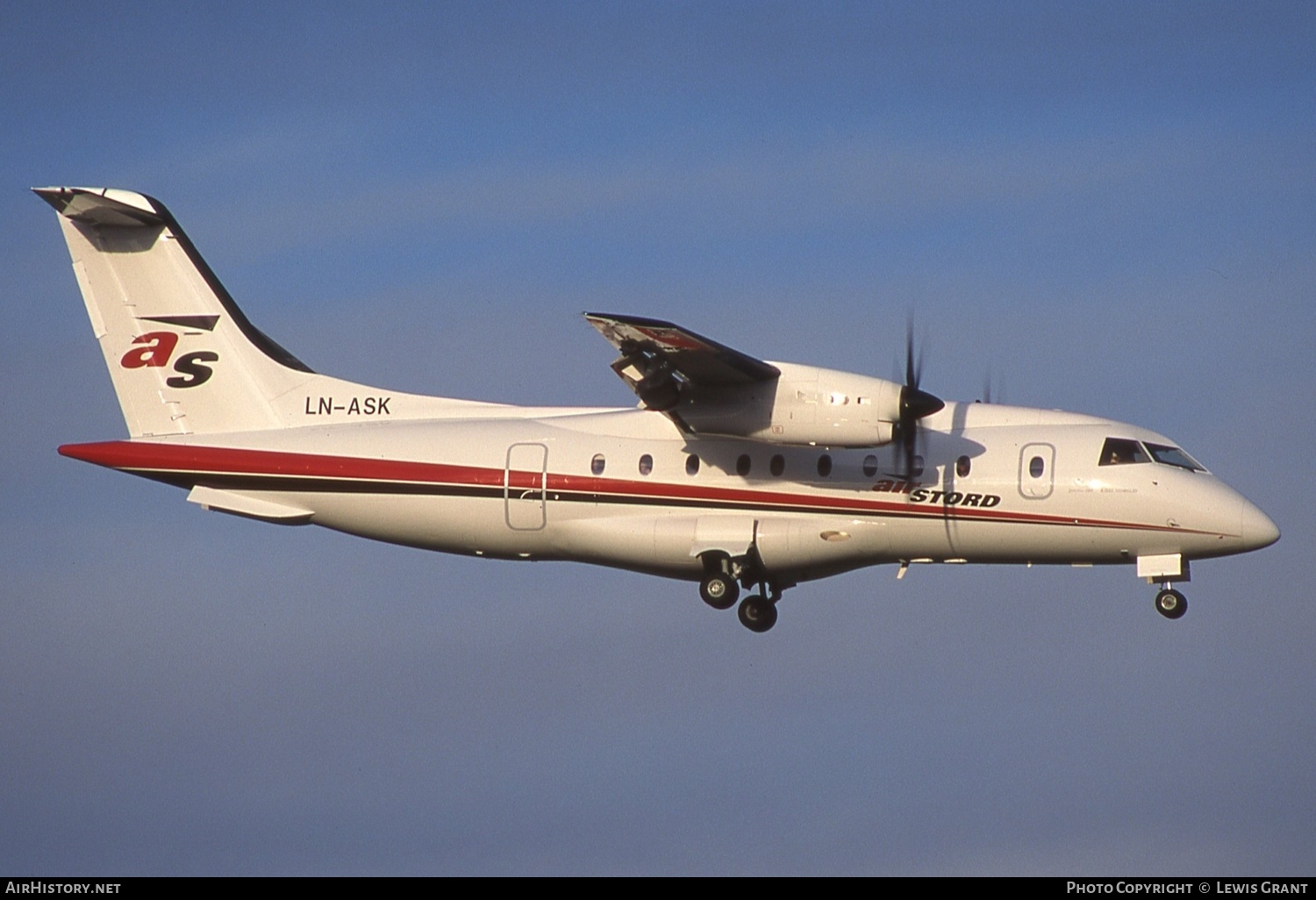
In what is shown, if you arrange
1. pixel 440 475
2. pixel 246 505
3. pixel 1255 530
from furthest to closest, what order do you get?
pixel 246 505 < pixel 440 475 < pixel 1255 530

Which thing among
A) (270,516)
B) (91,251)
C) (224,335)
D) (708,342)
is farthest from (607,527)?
(91,251)

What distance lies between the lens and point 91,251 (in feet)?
88.1

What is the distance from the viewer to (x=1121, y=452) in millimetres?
23500

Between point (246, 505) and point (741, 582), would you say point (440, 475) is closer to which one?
point (246, 505)

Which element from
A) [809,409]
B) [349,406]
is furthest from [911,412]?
[349,406]

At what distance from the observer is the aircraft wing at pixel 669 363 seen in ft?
73.4

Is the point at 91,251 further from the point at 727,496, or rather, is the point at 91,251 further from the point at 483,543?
the point at 727,496

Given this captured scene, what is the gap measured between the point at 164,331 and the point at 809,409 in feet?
35.0

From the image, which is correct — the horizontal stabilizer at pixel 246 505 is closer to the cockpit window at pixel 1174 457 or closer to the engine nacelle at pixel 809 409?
the engine nacelle at pixel 809 409

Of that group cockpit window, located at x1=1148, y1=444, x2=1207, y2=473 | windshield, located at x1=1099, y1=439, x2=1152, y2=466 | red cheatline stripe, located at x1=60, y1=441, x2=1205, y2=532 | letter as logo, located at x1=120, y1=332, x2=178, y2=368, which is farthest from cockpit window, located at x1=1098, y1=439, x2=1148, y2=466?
letter as logo, located at x1=120, y1=332, x2=178, y2=368

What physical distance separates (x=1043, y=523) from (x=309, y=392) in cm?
1129
